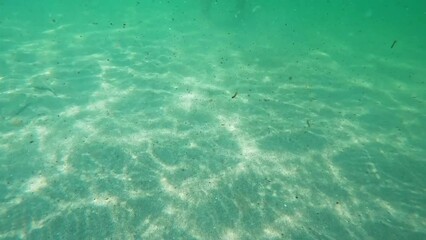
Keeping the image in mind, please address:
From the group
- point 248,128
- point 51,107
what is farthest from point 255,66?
point 51,107

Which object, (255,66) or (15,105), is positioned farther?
(255,66)

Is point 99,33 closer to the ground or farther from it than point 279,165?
closer to the ground

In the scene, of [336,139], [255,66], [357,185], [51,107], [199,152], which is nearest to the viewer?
[357,185]

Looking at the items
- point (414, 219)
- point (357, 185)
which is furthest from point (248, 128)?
point (414, 219)

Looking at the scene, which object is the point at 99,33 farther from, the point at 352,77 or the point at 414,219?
the point at 414,219

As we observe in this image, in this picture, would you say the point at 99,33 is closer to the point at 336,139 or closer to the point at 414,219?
the point at 336,139

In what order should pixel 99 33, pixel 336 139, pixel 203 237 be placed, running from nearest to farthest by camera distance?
pixel 203 237, pixel 336 139, pixel 99 33
